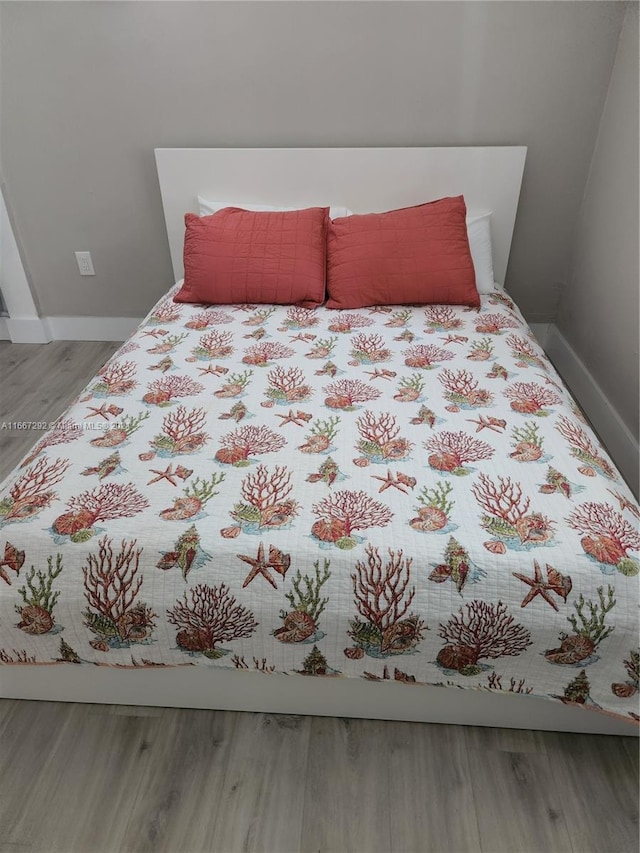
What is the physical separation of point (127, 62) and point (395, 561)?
2283 millimetres

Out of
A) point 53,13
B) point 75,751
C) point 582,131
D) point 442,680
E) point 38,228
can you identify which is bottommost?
point 75,751

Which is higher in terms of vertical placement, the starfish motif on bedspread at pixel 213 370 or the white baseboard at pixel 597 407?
the starfish motif on bedspread at pixel 213 370

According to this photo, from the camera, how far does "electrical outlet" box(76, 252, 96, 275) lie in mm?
2643

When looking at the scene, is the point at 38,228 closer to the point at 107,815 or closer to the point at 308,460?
the point at 308,460

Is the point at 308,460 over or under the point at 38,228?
under

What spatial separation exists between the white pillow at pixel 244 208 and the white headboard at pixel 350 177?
0.12 ft

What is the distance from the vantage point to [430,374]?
159cm

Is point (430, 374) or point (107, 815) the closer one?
point (107, 815)

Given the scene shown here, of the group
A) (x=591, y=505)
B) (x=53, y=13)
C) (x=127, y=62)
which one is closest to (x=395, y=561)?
(x=591, y=505)

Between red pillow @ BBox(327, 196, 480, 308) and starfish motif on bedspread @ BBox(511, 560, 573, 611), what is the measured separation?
1.29 m

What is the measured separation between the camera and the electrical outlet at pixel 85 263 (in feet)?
8.67

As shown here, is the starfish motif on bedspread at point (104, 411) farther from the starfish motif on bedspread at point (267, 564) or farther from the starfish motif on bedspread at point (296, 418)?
the starfish motif on bedspread at point (267, 564)

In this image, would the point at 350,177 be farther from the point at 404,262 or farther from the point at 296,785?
the point at 296,785

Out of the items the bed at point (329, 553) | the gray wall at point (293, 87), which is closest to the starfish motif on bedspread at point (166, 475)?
the bed at point (329, 553)
